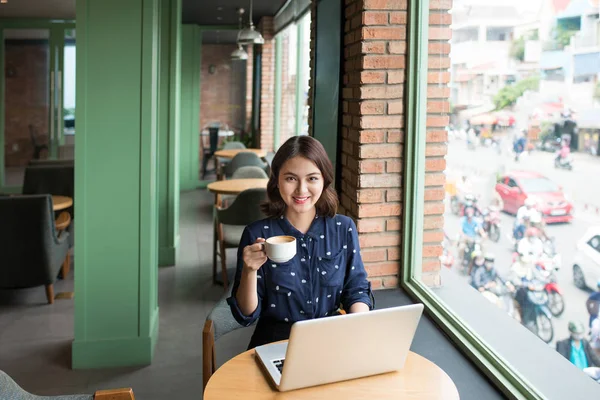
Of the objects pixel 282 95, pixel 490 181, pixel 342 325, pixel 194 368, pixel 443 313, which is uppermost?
pixel 282 95

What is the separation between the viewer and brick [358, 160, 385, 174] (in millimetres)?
3266

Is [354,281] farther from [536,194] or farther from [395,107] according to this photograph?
[395,107]

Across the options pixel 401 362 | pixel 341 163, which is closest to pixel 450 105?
pixel 341 163

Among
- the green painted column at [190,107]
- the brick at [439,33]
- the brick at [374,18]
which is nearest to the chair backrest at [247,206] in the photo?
the brick at [374,18]

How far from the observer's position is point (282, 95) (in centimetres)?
1001

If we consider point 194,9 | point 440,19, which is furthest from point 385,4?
point 194,9

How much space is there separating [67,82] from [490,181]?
9.73m

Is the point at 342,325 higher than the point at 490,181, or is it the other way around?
the point at 490,181

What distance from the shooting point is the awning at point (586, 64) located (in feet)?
6.03

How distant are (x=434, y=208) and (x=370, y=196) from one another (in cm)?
34

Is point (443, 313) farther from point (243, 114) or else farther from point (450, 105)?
point (243, 114)

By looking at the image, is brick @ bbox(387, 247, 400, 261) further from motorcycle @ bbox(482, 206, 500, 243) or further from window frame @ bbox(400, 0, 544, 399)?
motorcycle @ bbox(482, 206, 500, 243)

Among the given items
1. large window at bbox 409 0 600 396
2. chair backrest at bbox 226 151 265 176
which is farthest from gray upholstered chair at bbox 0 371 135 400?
chair backrest at bbox 226 151 265 176

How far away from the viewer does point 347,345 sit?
63.1 inches
